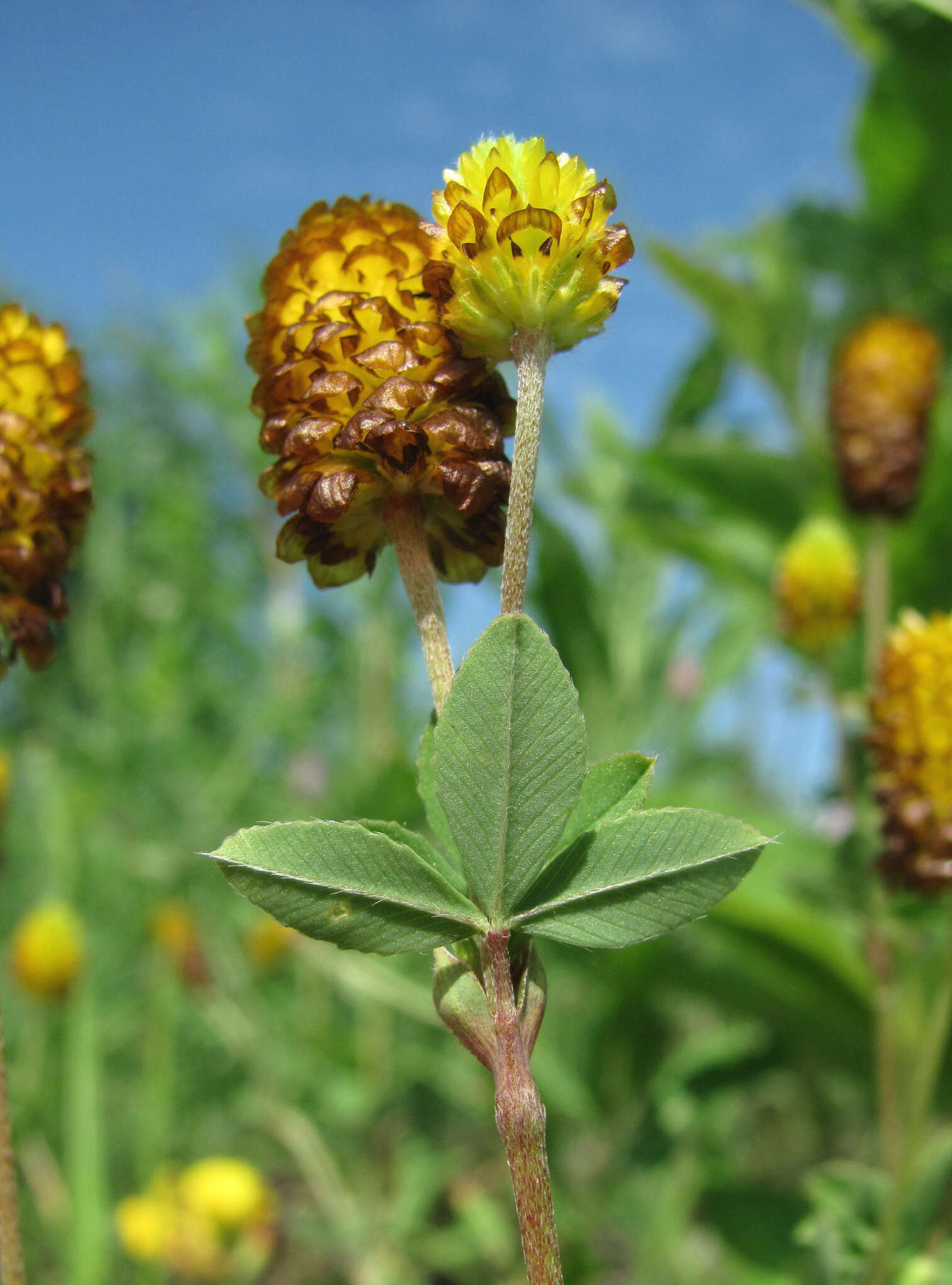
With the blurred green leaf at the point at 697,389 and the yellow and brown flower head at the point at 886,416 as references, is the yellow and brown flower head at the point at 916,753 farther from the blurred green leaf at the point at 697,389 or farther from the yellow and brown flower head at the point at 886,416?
the blurred green leaf at the point at 697,389

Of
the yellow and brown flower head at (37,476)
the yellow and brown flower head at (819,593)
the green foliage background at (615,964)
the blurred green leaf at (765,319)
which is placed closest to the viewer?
the yellow and brown flower head at (37,476)

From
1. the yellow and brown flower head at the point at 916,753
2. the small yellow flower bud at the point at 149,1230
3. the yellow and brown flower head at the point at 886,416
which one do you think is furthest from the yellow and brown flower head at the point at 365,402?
the small yellow flower bud at the point at 149,1230

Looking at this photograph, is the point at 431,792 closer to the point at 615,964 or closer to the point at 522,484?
the point at 522,484

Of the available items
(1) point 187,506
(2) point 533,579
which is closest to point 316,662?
(1) point 187,506

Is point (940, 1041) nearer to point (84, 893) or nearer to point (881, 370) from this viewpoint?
point (881, 370)

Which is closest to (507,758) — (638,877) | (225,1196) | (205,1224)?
(638,877)
